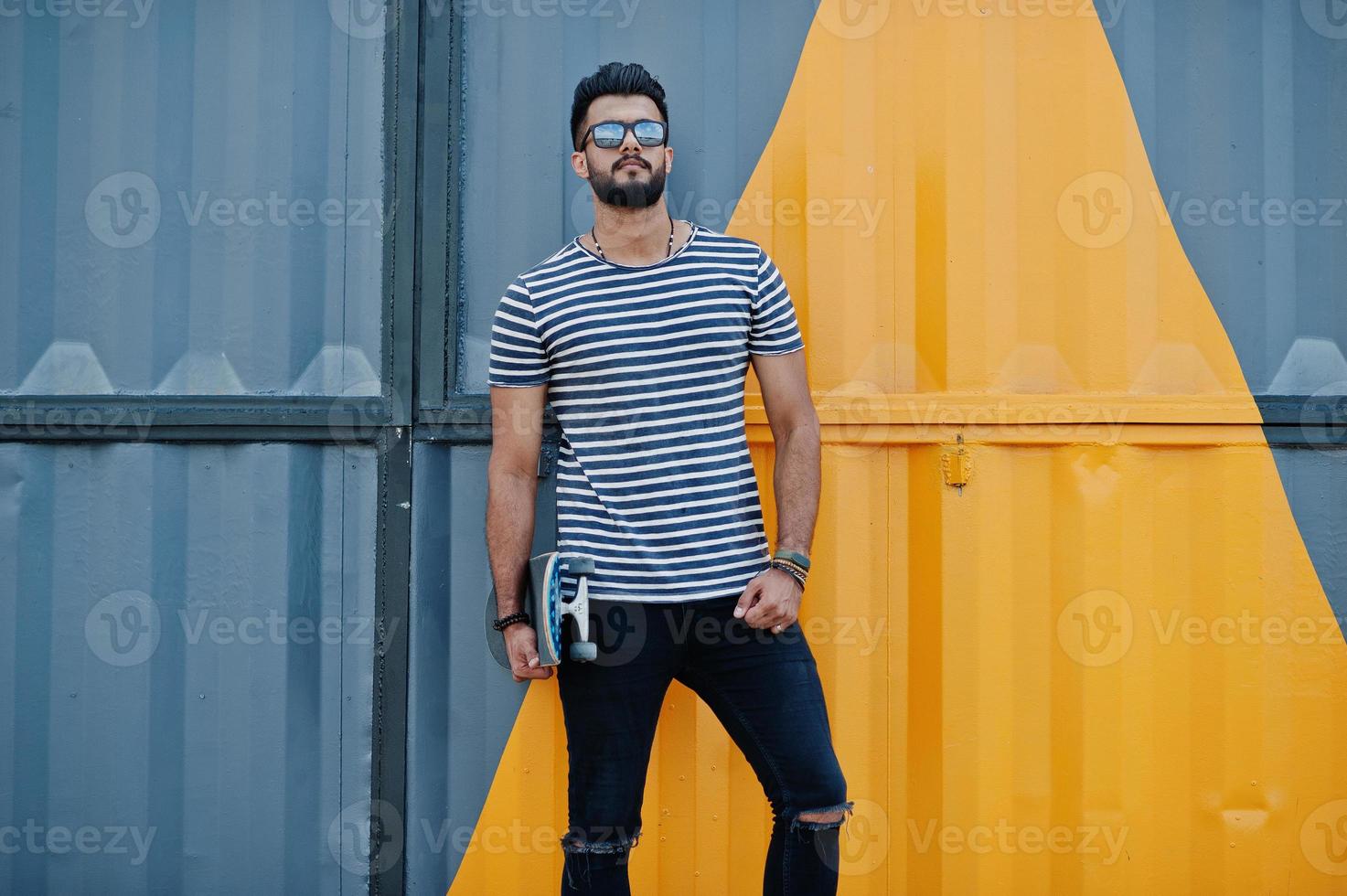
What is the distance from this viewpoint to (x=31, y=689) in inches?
115

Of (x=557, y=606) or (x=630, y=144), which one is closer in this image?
(x=557, y=606)

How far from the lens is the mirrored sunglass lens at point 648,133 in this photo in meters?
2.45

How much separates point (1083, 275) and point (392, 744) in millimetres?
2333

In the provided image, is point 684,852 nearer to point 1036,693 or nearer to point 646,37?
point 1036,693

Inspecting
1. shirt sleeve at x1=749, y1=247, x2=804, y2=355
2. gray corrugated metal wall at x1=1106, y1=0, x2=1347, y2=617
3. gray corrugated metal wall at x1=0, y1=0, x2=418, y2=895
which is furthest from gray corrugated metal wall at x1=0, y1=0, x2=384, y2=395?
gray corrugated metal wall at x1=1106, y1=0, x2=1347, y2=617

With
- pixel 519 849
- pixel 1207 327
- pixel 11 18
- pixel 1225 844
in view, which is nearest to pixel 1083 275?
pixel 1207 327

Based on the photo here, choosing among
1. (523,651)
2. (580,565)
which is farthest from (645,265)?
(523,651)

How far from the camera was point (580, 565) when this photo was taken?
7.52 feet

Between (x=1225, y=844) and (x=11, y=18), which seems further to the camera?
(x=11, y=18)

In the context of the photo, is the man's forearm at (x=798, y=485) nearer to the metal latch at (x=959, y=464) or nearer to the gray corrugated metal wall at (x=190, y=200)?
the metal latch at (x=959, y=464)

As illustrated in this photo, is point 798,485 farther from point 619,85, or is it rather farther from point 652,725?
point 619,85

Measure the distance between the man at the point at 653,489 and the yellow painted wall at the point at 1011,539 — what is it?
17.2 inches

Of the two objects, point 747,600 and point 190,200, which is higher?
point 190,200

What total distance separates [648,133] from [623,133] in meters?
0.06
